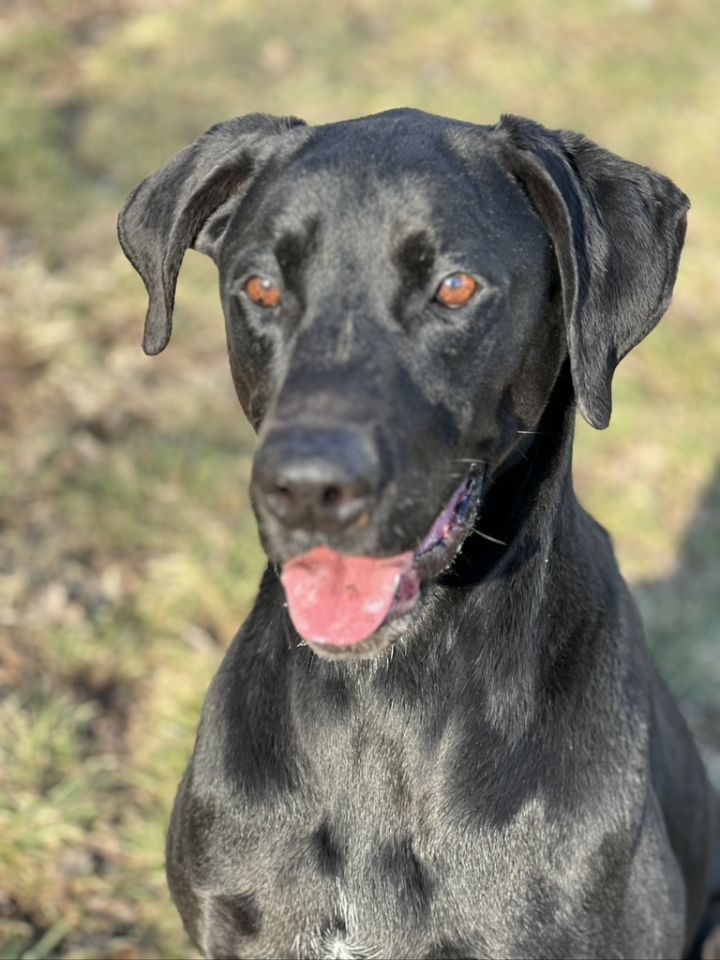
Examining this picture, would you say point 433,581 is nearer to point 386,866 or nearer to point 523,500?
point 523,500

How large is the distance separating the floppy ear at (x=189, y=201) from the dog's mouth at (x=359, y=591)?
0.80 meters

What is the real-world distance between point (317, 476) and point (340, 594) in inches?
15.3

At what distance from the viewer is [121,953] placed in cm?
381

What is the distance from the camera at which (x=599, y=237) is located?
8.57 ft

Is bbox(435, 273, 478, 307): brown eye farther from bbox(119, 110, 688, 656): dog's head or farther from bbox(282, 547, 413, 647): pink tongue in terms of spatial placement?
bbox(282, 547, 413, 647): pink tongue

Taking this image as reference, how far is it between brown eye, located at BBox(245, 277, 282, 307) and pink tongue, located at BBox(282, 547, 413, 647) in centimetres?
52

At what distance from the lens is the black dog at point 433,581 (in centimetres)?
247

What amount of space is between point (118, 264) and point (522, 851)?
187 inches

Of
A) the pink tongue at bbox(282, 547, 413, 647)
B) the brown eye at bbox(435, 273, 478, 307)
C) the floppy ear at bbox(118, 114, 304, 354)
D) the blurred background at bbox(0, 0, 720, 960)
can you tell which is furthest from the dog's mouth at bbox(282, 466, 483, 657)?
the blurred background at bbox(0, 0, 720, 960)

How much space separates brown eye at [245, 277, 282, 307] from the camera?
2.59 meters

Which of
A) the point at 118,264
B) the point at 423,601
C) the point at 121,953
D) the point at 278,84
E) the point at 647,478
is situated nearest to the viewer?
the point at 423,601

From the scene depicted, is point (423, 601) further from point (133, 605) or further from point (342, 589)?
point (133, 605)

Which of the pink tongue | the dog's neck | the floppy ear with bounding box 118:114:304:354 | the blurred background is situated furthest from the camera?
the blurred background

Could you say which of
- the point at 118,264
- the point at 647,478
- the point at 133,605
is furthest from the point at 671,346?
the point at 133,605
